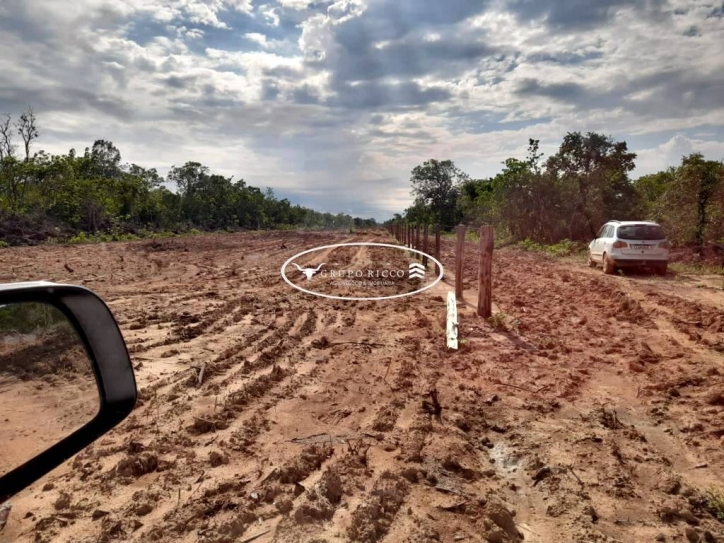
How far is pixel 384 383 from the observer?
5242mm

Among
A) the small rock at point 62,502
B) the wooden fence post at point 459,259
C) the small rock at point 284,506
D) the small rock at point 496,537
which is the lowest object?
the small rock at point 496,537

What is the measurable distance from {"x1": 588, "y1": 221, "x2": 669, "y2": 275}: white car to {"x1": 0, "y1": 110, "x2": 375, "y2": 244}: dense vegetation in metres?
26.2

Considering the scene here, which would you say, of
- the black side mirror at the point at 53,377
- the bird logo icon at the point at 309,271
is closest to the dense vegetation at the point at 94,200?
the bird logo icon at the point at 309,271

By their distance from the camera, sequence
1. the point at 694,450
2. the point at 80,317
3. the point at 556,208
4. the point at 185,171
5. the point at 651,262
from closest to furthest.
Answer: the point at 80,317 < the point at 694,450 < the point at 651,262 < the point at 556,208 < the point at 185,171

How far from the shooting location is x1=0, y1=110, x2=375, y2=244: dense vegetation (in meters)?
29.4

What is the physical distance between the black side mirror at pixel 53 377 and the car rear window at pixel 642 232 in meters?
14.4

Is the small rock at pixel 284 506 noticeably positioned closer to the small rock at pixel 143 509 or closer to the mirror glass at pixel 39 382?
the small rock at pixel 143 509

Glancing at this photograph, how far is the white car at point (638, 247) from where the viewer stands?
13.3 meters

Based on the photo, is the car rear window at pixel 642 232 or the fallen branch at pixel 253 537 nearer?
the fallen branch at pixel 253 537

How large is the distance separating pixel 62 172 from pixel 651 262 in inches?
1338

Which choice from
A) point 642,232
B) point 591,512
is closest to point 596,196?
Result: point 642,232

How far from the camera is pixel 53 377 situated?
1529mm

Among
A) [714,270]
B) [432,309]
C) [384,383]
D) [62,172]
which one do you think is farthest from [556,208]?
[62,172]

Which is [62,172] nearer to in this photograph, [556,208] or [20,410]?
[556,208]
